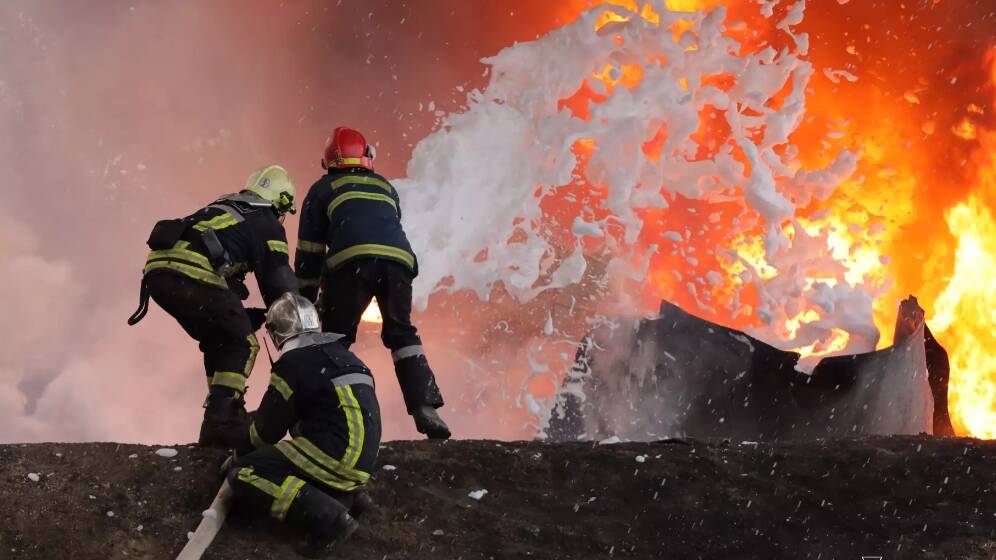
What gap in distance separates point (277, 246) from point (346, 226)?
20.5 inches

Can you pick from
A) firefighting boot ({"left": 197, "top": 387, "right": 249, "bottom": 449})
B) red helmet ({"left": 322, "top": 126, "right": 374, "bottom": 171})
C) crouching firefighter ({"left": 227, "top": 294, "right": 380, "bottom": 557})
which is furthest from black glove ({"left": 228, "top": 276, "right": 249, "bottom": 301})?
crouching firefighter ({"left": 227, "top": 294, "right": 380, "bottom": 557})

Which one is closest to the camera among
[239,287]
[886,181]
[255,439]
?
[255,439]

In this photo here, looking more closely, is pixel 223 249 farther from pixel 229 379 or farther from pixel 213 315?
pixel 229 379

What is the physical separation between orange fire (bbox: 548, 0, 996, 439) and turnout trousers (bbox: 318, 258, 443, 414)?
5431 millimetres

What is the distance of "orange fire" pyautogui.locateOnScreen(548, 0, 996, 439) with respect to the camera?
36.2 ft

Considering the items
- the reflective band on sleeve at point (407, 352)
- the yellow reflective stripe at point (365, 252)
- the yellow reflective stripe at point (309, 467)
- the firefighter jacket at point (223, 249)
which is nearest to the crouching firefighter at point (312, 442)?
the yellow reflective stripe at point (309, 467)

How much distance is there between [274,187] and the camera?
622 cm

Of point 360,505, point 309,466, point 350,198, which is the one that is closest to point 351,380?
point 309,466

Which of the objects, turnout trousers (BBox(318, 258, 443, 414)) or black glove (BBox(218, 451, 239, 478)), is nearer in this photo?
black glove (BBox(218, 451, 239, 478))

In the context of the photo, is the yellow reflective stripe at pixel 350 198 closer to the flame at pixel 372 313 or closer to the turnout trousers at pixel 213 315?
the flame at pixel 372 313

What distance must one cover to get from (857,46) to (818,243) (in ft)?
10.4

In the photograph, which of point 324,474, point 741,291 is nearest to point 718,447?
point 324,474

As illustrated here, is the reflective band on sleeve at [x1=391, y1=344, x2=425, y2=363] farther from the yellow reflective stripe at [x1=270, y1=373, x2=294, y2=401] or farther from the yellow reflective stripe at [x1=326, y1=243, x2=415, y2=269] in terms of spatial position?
the yellow reflective stripe at [x1=270, y1=373, x2=294, y2=401]

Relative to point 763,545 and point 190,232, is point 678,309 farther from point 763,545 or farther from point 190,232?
point 190,232
